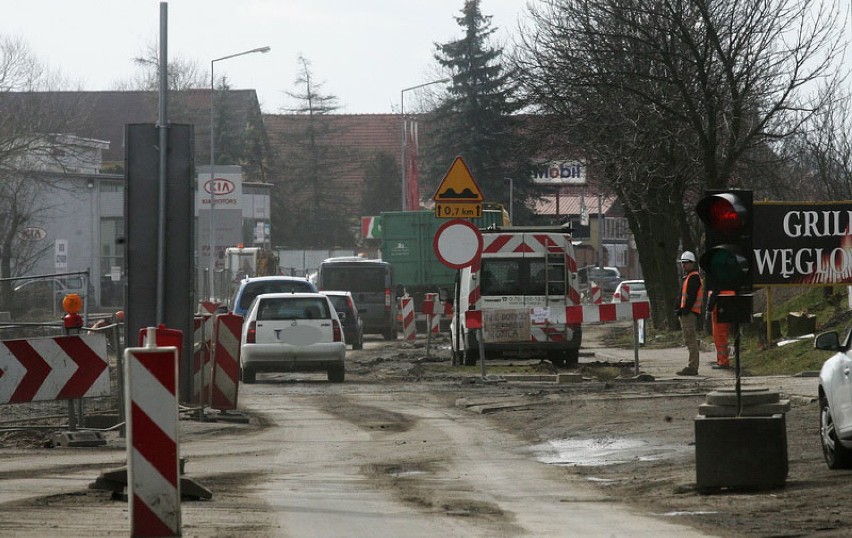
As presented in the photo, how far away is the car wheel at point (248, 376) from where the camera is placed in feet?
79.7

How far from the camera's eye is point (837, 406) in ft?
36.0

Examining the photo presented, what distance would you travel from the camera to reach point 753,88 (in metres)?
32.9

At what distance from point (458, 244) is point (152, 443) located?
1374 cm

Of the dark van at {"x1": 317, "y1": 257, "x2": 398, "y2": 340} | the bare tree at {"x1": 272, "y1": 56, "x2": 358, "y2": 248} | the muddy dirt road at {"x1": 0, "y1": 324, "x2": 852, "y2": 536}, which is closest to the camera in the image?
the muddy dirt road at {"x1": 0, "y1": 324, "x2": 852, "y2": 536}

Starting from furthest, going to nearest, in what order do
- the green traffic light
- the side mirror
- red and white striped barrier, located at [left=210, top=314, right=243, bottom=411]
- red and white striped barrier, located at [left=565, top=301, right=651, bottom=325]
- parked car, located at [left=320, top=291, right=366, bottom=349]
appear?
1. parked car, located at [left=320, top=291, right=366, bottom=349]
2. red and white striped barrier, located at [left=565, top=301, right=651, bottom=325]
3. red and white striped barrier, located at [left=210, top=314, right=243, bottom=411]
4. the side mirror
5. the green traffic light

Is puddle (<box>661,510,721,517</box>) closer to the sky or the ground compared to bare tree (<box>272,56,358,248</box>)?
closer to the ground

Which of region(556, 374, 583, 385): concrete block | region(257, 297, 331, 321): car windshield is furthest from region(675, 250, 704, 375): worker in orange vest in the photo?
region(257, 297, 331, 321): car windshield

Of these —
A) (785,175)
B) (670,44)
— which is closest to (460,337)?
(670,44)

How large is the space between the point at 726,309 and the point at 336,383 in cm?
1402

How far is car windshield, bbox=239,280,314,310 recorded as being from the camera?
1126 inches

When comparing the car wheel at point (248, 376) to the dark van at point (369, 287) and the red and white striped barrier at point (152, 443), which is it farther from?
the dark van at point (369, 287)

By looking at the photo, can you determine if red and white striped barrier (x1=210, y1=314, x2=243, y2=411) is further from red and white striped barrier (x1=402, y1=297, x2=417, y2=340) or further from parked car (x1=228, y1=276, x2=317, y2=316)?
red and white striped barrier (x1=402, y1=297, x2=417, y2=340)

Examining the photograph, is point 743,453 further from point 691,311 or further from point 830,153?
point 830,153

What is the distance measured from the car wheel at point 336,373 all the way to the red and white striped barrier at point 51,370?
371 inches
